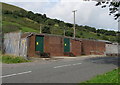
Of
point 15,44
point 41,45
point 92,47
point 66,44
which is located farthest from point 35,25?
point 15,44

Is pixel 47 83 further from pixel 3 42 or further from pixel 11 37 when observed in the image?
pixel 3 42

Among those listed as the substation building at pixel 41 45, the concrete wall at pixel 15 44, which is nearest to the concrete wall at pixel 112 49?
the substation building at pixel 41 45

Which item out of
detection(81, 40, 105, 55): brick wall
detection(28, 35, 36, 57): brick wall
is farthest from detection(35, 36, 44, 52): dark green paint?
detection(81, 40, 105, 55): brick wall

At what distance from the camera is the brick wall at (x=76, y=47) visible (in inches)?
1484

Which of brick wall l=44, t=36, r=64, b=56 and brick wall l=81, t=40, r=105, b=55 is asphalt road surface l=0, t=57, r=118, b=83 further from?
brick wall l=81, t=40, r=105, b=55

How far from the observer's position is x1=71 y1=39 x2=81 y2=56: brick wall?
37688 mm

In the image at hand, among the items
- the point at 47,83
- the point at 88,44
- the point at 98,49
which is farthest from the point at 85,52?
the point at 47,83

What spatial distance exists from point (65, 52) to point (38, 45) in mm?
6265

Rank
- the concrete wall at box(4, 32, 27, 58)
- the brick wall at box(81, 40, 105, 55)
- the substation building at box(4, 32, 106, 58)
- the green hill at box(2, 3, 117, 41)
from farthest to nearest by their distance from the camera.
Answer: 1. the green hill at box(2, 3, 117, 41)
2. the brick wall at box(81, 40, 105, 55)
3. the substation building at box(4, 32, 106, 58)
4. the concrete wall at box(4, 32, 27, 58)

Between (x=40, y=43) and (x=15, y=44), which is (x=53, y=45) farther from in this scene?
(x=15, y=44)

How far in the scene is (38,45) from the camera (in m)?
31.2

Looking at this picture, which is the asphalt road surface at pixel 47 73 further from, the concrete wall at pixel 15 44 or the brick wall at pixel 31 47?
the brick wall at pixel 31 47

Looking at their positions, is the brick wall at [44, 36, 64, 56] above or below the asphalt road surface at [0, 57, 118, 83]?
above

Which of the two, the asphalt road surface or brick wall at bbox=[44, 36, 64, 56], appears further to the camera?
brick wall at bbox=[44, 36, 64, 56]
